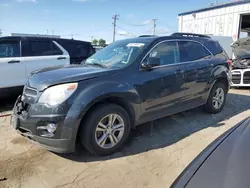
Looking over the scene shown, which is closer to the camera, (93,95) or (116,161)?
(93,95)

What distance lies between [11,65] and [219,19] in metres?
13.1

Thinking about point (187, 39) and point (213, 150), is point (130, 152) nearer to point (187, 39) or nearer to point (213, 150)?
point (213, 150)

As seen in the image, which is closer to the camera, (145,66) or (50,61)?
(145,66)

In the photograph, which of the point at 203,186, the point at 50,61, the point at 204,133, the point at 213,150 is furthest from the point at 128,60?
the point at 50,61

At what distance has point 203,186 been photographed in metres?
1.38

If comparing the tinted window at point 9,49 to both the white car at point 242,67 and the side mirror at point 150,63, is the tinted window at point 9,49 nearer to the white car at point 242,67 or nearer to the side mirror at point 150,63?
the side mirror at point 150,63

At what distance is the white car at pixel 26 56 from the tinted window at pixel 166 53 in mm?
3265

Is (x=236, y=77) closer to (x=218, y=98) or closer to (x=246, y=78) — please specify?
(x=246, y=78)

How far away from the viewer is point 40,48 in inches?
237

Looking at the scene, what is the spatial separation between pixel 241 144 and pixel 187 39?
3.19m

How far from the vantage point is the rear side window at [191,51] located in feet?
14.4

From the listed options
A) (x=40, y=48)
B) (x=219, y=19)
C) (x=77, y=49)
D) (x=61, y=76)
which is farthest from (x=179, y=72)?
(x=219, y=19)

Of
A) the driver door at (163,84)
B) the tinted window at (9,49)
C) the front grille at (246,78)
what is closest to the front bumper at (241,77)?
the front grille at (246,78)

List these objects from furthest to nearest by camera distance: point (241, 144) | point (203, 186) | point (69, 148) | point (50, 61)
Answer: point (50, 61), point (69, 148), point (241, 144), point (203, 186)
